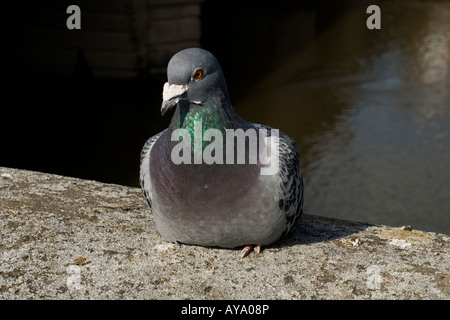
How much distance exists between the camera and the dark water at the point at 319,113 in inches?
309

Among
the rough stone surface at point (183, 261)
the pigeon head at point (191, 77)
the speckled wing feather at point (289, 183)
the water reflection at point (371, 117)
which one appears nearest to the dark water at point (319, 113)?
the water reflection at point (371, 117)

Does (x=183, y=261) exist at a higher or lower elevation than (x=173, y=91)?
lower

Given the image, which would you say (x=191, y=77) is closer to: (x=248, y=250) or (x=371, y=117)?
A: (x=248, y=250)

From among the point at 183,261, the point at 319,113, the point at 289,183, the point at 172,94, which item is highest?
the point at 172,94

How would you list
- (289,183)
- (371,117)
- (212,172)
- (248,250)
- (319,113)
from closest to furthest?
(212,172)
(289,183)
(248,250)
(371,117)
(319,113)

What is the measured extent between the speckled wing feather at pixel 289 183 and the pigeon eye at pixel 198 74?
52cm

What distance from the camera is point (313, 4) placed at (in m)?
17.7

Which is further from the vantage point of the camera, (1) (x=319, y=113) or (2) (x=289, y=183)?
(1) (x=319, y=113)

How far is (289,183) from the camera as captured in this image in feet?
10.7

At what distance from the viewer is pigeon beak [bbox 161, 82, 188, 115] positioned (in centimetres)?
288

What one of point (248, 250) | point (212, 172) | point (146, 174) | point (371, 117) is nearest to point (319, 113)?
point (371, 117)

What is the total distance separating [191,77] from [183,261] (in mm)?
1031

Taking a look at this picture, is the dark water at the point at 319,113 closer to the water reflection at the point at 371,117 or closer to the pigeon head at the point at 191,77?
the water reflection at the point at 371,117

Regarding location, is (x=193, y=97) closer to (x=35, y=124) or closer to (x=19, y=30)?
(x=35, y=124)
